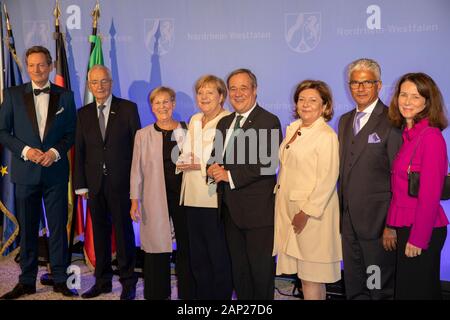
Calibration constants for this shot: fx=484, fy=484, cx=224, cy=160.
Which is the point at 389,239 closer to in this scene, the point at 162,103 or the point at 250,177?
the point at 250,177

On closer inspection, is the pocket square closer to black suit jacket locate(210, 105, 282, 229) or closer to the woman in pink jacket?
the woman in pink jacket

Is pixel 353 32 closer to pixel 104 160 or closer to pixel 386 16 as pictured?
pixel 386 16

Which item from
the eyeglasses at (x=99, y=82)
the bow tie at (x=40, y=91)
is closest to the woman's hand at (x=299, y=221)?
the eyeglasses at (x=99, y=82)

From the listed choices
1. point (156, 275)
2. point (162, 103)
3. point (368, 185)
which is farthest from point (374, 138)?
point (156, 275)

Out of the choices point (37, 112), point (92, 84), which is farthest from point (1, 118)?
point (92, 84)

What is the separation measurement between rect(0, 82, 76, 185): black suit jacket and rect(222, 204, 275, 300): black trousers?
1484 millimetres

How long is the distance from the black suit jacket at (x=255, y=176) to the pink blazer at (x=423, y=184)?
2.54 ft

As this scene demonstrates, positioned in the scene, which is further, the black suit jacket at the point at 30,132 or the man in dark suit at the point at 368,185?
the black suit jacket at the point at 30,132

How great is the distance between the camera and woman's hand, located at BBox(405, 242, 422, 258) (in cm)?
253

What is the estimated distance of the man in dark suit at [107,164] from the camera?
12.1ft

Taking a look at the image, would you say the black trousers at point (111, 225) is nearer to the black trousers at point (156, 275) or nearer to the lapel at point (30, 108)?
the black trousers at point (156, 275)

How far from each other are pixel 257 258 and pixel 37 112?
2.11m

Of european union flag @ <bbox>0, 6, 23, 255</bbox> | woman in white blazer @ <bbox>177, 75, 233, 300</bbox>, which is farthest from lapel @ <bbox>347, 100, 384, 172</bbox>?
european union flag @ <bbox>0, 6, 23, 255</bbox>

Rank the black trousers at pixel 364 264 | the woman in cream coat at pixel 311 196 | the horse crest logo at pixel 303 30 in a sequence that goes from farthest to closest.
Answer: the horse crest logo at pixel 303 30, the black trousers at pixel 364 264, the woman in cream coat at pixel 311 196
